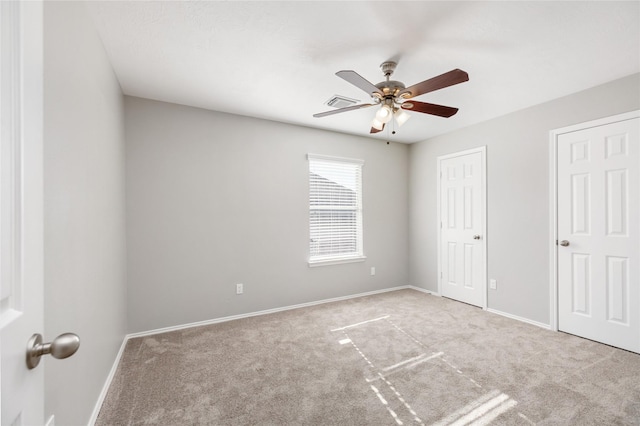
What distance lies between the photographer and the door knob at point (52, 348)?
0.59 meters

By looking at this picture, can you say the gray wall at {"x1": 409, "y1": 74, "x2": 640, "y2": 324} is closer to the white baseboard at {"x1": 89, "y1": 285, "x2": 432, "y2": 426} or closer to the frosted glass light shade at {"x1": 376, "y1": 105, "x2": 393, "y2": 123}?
the white baseboard at {"x1": 89, "y1": 285, "x2": 432, "y2": 426}

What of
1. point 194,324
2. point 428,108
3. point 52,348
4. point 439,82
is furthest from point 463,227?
point 52,348

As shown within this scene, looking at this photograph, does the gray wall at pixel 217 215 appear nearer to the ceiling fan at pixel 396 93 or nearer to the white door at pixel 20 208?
the ceiling fan at pixel 396 93

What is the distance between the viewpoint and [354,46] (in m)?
2.23

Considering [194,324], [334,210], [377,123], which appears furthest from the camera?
[334,210]

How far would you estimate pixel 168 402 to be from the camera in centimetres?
201

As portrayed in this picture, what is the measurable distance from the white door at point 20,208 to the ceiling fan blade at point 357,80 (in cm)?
158

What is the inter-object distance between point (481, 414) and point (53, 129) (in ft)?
9.38

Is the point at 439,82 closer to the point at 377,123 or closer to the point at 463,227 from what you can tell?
the point at 377,123

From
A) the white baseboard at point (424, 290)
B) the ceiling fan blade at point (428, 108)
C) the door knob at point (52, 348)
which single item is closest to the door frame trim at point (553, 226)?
the white baseboard at point (424, 290)

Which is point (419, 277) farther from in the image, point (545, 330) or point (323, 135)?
point (323, 135)

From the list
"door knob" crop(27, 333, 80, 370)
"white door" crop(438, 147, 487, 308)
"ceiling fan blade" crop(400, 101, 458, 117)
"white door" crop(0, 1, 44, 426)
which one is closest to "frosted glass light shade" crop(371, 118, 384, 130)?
"ceiling fan blade" crop(400, 101, 458, 117)

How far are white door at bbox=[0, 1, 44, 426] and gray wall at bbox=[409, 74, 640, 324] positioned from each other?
13.8ft

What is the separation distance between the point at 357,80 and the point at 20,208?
77.1 inches
